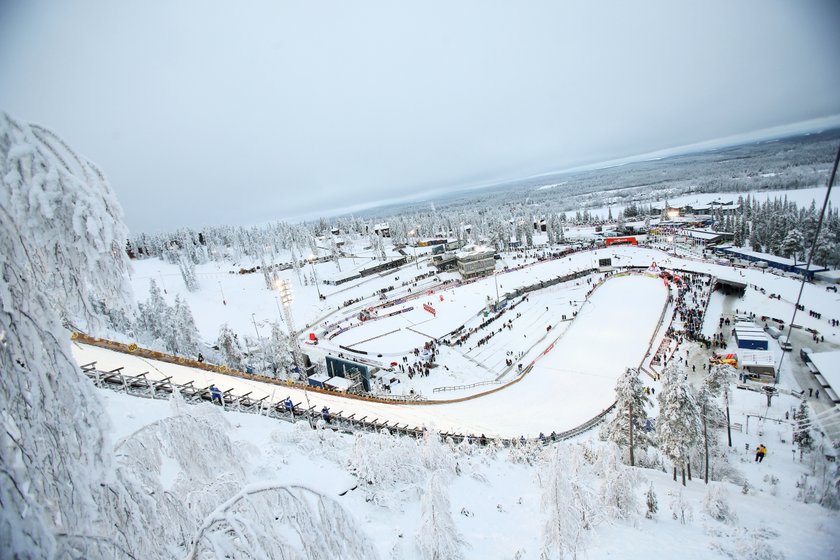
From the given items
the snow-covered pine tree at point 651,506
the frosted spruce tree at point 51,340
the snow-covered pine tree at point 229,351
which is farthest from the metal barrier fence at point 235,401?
the snow-covered pine tree at point 229,351

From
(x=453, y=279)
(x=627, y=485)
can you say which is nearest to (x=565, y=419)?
(x=627, y=485)

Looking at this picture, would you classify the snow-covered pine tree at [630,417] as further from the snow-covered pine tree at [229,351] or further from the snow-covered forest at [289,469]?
the snow-covered pine tree at [229,351]

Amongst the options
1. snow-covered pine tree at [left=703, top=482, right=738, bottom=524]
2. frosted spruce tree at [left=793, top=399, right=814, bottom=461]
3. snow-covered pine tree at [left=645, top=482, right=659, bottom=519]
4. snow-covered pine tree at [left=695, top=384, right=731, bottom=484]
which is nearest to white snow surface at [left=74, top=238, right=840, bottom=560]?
snow-covered pine tree at [left=645, top=482, right=659, bottom=519]

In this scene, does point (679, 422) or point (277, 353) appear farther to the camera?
point (277, 353)

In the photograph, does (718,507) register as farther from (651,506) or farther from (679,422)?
(679,422)

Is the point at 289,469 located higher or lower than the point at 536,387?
higher

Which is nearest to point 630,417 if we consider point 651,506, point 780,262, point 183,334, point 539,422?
point 651,506

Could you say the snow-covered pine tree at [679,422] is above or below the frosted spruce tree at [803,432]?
above

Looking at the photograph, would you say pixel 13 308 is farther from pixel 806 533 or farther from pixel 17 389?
pixel 806 533
